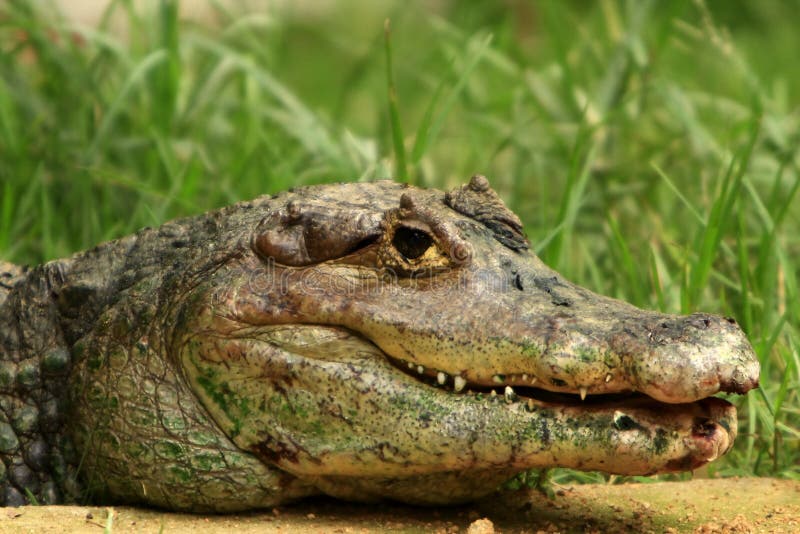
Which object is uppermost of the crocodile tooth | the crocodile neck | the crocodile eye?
the crocodile eye

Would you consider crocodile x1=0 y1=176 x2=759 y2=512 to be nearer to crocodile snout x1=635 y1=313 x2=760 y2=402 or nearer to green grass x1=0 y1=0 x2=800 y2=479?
crocodile snout x1=635 y1=313 x2=760 y2=402

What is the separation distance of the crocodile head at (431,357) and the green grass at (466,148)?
1233 mm

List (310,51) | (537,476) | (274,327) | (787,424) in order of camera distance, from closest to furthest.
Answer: (274,327) → (537,476) → (787,424) → (310,51)

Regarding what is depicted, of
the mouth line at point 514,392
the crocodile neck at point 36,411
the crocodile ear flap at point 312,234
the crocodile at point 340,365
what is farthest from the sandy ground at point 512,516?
the crocodile ear flap at point 312,234

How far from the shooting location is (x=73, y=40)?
21.1 ft

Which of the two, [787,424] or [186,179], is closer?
[787,424]

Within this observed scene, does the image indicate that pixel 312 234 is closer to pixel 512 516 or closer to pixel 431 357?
pixel 431 357

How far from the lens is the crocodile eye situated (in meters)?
3.14

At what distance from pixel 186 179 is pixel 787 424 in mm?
2985

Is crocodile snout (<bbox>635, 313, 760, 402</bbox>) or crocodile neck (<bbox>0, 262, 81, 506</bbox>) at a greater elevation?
crocodile snout (<bbox>635, 313, 760, 402</bbox>)

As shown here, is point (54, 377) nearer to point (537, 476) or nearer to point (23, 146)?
point (537, 476)

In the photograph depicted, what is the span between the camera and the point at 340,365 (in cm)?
304

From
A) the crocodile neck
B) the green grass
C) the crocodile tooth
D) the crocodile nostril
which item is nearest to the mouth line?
the crocodile tooth

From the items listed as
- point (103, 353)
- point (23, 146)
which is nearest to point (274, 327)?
point (103, 353)
